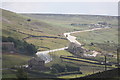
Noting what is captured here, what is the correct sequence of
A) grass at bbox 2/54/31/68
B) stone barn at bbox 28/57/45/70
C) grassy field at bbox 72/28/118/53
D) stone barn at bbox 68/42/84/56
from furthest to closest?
grassy field at bbox 72/28/118/53
stone barn at bbox 68/42/84/56
stone barn at bbox 28/57/45/70
grass at bbox 2/54/31/68

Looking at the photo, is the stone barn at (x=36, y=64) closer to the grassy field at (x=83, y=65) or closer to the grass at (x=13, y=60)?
the grass at (x=13, y=60)

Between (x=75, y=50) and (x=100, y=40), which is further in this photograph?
(x=100, y=40)

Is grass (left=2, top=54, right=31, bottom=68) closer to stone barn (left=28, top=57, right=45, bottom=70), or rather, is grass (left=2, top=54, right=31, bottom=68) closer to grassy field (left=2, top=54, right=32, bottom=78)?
grassy field (left=2, top=54, right=32, bottom=78)

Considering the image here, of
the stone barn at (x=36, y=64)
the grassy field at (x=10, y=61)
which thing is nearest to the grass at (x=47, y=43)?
the grassy field at (x=10, y=61)

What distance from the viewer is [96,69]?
33.3m

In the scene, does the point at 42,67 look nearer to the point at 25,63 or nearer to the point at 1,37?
the point at 25,63

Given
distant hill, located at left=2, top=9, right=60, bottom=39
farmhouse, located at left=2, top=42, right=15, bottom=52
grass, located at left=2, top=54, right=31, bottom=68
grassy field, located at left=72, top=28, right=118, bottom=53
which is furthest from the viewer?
grassy field, located at left=72, top=28, right=118, bottom=53

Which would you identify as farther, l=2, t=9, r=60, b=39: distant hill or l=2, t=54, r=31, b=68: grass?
l=2, t=9, r=60, b=39: distant hill

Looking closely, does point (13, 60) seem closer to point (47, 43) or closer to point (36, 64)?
point (36, 64)

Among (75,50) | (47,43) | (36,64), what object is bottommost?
(36,64)

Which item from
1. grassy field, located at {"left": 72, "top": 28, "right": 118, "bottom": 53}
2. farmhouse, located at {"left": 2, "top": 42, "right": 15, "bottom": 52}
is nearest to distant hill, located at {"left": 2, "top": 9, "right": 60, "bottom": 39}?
farmhouse, located at {"left": 2, "top": 42, "right": 15, "bottom": 52}

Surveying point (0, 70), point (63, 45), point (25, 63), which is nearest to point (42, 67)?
point (25, 63)

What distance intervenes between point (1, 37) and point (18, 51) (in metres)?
5.92

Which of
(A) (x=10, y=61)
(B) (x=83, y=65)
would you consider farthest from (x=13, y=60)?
(B) (x=83, y=65)
